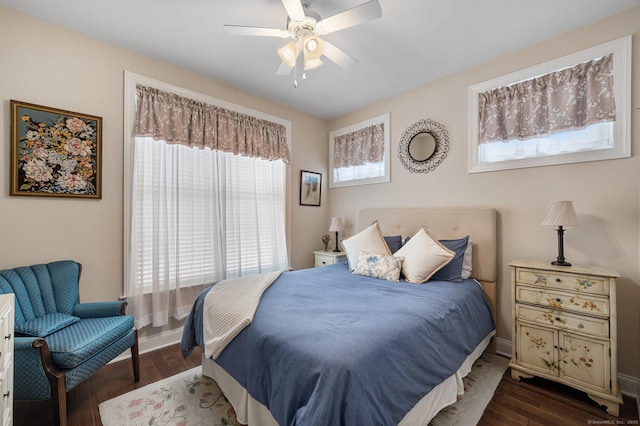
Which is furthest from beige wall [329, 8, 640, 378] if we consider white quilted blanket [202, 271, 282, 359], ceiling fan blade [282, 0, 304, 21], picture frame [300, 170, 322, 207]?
white quilted blanket [202, 271, 282, 359]

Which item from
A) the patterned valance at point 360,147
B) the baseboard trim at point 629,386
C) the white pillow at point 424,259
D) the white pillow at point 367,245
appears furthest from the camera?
the patterned valance at point 360,147

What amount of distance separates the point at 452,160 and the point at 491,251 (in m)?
1.06

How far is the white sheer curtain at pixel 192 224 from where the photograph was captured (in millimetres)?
2643

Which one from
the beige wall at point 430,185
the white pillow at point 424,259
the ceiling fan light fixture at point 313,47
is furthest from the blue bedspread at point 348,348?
the ceiling fan light fixture at point 313,47

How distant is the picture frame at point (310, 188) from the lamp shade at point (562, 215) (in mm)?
2850

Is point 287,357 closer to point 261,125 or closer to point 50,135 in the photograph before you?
point 50,135

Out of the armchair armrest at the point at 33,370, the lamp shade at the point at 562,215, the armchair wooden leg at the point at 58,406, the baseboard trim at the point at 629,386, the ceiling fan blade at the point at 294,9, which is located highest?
the ceiling fan blade at the point at 294,9

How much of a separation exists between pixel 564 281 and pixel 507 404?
3.21 feet

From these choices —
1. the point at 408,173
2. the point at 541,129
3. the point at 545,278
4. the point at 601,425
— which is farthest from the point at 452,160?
the point at 601,425

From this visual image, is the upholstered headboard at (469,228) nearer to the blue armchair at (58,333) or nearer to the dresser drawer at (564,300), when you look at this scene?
the dresser drawer at (564,300)

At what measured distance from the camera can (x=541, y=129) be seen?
8.00 feet

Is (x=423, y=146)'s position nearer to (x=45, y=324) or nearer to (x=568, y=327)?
(x=568, y=327)

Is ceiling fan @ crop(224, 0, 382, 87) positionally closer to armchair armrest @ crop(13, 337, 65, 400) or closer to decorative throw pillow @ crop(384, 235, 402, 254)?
decorative throw pillow @ crop(384, 235, 402, 254)

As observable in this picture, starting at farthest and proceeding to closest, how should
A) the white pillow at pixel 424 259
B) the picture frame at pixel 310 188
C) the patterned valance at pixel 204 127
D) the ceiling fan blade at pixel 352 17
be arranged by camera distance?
the picture frame at pixel 310 188
the patterned valance at pixel 204 127
the white pillow at pixel 424 259
the ceiling fan blade at pixel 352 17
